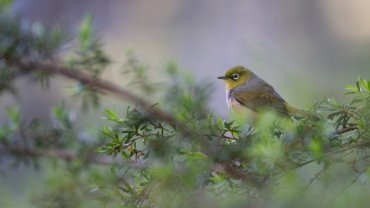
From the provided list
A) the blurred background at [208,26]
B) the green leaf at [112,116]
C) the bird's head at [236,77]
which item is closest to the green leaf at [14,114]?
the green leaf at [112,116]

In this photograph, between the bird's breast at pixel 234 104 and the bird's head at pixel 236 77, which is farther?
the bird's head at pixel 236 77

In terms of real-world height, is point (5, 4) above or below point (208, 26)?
above

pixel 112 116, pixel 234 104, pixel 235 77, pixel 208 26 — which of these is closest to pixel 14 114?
pixel 112 116

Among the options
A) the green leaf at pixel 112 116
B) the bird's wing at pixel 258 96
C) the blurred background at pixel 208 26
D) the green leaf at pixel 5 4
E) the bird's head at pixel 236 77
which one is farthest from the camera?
the blurred background at pixel 208 26

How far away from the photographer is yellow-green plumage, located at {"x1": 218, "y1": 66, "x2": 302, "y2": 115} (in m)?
3.74

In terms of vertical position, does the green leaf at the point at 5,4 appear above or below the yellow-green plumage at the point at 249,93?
above

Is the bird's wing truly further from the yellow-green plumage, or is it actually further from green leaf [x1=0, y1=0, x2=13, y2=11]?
green leaf [x1=0, y1=0, x2=13, y2=11]

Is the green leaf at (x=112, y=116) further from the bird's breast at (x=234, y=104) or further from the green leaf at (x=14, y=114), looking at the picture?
the bird's breast at (x=234, y=104)

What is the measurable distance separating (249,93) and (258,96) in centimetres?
10

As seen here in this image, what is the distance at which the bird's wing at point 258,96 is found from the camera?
365 cm

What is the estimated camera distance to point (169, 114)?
1.13 metres

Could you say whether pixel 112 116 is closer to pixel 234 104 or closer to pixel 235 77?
pixel 234 104

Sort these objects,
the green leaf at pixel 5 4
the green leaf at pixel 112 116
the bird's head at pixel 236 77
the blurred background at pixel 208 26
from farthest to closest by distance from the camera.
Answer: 1. the blurred background at pixel 208 26
2. the bird's head at pixel 236 77
3. the green leaf at pixel 112 116
4. the green leaf at pixel 5 4

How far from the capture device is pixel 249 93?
161 inches
